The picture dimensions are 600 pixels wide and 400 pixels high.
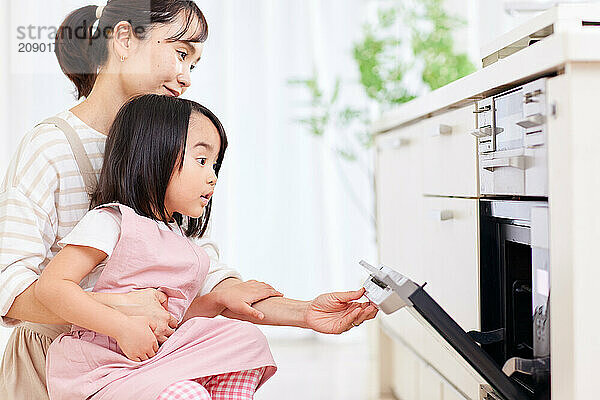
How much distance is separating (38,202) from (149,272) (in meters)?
0.21

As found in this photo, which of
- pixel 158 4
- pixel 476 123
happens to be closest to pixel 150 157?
pixel 158 4

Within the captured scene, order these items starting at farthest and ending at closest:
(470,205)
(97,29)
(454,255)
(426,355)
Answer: (426,355) < (454,255) < (470,205) < (97,29)

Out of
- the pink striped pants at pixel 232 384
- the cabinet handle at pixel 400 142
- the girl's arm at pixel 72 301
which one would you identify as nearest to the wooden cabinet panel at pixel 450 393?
the pink striped pants at pixel 232 384

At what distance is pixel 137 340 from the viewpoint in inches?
41.6

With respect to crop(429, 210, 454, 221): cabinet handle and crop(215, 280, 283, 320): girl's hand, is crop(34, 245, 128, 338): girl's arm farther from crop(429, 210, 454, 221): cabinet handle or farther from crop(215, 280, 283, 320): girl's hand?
crop(429, 210, 454, 221): cabinet handle

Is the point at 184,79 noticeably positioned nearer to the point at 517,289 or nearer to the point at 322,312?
the point at 322,312

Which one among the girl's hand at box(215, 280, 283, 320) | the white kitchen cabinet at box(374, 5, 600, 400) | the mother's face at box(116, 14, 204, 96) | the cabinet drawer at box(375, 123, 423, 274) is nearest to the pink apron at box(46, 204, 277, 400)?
the girl's hand at box(215, 280, 283, 320)

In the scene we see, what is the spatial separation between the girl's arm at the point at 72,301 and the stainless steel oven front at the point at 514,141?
641 mm

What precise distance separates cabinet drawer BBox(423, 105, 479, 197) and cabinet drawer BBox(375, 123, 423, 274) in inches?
3.6

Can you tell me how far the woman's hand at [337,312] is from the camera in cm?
124

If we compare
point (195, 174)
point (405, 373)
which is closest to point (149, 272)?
point (195, 174)

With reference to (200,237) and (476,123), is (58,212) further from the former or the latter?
(476,123)

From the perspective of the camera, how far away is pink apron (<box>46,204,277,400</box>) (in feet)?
3.42

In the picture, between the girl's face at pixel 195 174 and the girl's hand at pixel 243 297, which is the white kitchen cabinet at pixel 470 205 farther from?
the girl's face at pixel 195 174
